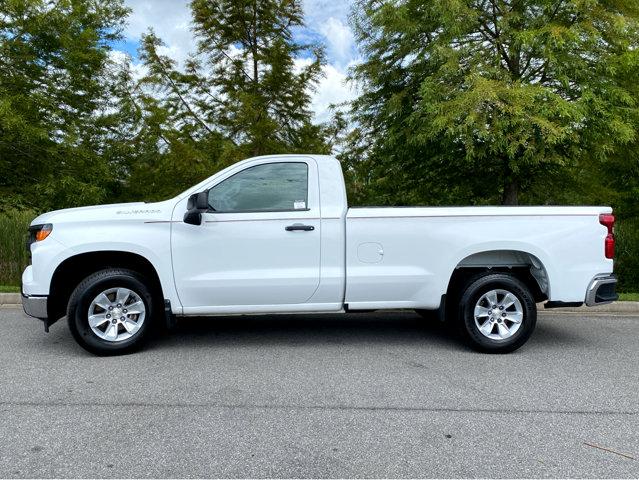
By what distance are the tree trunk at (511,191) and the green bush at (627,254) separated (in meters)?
4.20

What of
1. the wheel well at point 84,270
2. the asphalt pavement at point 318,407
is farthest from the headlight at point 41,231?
the asphalt pavement at point 318,407

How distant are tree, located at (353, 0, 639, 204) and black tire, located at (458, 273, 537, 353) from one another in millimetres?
3631

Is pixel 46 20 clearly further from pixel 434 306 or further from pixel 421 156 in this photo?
pixel 434 306

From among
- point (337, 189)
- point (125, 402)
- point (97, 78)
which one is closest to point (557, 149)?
point (337, 189)

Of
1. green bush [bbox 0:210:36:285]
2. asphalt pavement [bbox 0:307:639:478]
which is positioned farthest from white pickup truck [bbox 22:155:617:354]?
green bush [bbox 0:210:36:285]

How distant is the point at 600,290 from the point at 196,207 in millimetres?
4242

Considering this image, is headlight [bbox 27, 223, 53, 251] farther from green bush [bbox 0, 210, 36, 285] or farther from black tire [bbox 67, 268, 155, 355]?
green bush [bbox 0, 210, 36, 285]

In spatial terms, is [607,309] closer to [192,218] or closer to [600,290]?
[600,290]

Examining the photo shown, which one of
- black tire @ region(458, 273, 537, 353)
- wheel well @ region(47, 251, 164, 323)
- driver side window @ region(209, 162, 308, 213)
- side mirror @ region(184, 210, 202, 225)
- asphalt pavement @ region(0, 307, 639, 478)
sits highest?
driver side window @ region(209, 162, 308, 213)

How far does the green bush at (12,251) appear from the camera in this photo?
1088 cm

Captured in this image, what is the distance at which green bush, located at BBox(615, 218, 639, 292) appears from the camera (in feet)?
42.4

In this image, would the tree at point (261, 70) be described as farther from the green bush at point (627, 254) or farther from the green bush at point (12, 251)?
the green bush at point (627, 254)

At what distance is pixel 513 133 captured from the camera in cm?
846

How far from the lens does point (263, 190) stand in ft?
17.3
